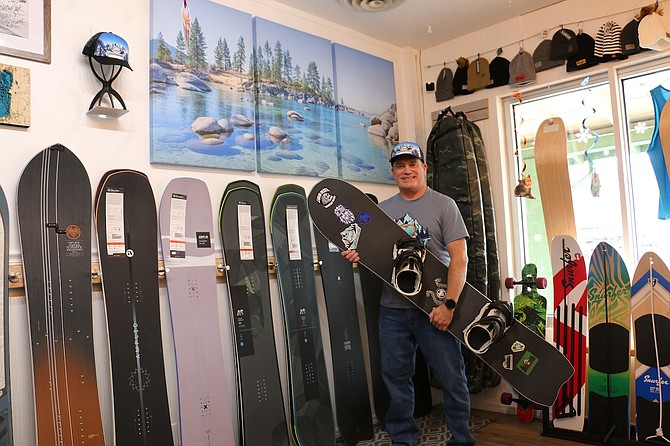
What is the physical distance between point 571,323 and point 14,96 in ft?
9.19

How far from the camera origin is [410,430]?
249cm

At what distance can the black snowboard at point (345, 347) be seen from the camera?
109 inches

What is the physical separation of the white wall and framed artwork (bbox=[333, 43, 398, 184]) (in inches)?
36.4

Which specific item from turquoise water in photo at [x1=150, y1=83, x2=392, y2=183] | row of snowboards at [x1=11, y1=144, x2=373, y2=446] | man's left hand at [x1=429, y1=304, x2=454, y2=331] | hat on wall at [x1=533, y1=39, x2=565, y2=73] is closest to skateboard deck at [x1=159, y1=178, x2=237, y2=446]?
row of snowboards at [x1=11, y1=144, x2=373, y2=446]

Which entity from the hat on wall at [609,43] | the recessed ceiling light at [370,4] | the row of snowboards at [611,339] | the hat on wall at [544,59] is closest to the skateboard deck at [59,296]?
the recessed ceiling light at [370,4]

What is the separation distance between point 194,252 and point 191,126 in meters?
0.61

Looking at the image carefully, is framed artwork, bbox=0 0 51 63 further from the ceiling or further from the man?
the man

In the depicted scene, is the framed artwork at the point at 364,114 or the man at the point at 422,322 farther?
the framed artwork at the point at 364,114

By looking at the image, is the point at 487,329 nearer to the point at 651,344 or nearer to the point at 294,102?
the point at 651,344

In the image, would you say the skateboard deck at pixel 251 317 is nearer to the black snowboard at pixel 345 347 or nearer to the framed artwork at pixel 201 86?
the framed artwork at pixel 201 86

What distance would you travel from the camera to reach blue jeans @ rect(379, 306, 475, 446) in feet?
7.88

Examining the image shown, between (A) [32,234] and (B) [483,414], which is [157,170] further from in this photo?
(B) [483,414]

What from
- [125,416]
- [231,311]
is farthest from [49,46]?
[125,416]

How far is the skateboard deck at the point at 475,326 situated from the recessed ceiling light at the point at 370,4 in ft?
4.06
